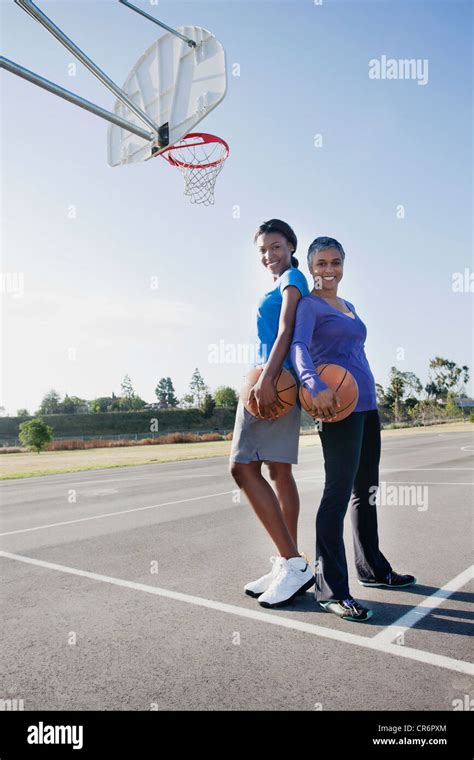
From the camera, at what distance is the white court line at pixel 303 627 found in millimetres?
2783

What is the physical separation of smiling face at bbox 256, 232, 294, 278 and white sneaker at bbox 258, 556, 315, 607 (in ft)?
6.37

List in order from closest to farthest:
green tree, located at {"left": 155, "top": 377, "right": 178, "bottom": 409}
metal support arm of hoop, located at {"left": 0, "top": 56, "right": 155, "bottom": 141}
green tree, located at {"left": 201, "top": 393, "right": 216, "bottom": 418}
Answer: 1. metal support arm of hoop, located at {"left": 0, "top": 56, "right": 155, "bottom": 141}
2. green tree, located at {"left": 201, "top": 393, "right": 216, "bottom": 418}
3. green tree, located at {"left": 155, "top": 377, "right": 178, "bottom": 409}

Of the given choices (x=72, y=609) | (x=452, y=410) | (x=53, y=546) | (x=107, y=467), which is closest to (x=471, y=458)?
(x=107, y=467)

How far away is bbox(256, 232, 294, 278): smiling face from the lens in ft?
13.2

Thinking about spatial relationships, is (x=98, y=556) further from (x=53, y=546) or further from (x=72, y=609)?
(x=72, y=609)

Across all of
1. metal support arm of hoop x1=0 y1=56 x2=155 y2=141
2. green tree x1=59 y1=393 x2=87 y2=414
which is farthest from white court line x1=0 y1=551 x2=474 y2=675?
green tree x1=59 y1=393 x2=87 y2=414

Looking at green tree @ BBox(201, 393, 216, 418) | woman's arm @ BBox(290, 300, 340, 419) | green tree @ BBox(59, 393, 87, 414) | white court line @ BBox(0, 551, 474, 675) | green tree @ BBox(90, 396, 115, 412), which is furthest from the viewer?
green tree @ BBox(90, 396, 115, 412)

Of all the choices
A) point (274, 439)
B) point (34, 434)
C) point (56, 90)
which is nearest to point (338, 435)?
point (274, 439)

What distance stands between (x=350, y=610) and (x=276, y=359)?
1525 mm

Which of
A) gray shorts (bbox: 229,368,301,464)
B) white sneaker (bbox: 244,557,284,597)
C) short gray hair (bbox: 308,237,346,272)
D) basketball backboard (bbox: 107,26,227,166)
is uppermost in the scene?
basketball backboard (bbox: 107,26,227,166)

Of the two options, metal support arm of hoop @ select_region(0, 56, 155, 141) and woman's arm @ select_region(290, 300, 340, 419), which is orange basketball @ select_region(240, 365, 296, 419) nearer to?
woman's arm @ select_region(290, 300, 340, 419)

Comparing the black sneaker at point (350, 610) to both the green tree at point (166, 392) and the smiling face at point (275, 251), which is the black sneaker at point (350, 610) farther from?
the green tree at point (166, 392)

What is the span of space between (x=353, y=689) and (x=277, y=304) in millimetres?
2268
